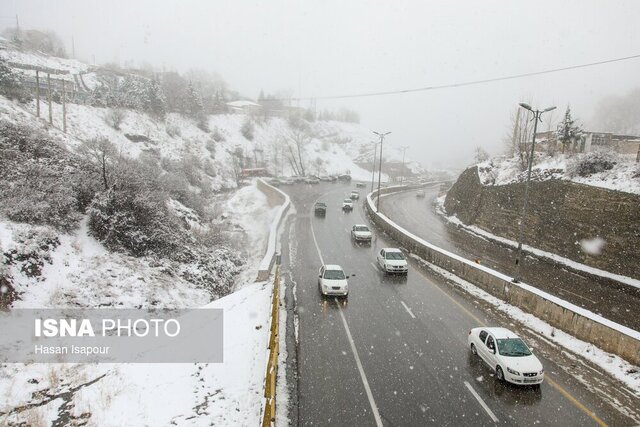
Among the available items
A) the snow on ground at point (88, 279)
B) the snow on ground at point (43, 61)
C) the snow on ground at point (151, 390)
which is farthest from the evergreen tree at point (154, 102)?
the snow on ground at point (151, 390)

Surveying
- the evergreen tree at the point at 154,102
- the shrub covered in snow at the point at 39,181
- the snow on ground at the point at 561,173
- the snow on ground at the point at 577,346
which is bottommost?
the snow on ground at the point at 577,346

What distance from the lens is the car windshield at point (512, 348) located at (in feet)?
42.0

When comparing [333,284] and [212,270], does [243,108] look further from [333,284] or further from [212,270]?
[333,284]

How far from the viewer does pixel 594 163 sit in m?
30.4

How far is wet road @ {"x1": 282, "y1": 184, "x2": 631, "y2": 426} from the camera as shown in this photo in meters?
10.9

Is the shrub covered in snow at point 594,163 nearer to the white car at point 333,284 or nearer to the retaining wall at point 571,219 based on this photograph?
the retaining wall at point 571,219

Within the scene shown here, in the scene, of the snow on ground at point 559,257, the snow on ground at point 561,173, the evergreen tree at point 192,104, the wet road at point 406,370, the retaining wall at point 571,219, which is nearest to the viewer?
the wet road at point 406,370

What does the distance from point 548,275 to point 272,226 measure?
22.3 m

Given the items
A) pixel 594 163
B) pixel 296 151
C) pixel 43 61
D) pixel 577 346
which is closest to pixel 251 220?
pixel 594 163

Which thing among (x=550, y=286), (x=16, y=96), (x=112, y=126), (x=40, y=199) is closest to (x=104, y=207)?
(x=40, y=199)

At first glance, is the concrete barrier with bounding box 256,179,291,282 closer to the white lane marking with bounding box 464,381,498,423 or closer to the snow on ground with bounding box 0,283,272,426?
the snow on ground with bounding box 0,283,272,426

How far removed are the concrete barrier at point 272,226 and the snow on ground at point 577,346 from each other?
11.5m

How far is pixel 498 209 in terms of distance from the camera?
130 feet

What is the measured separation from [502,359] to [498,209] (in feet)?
98.4
